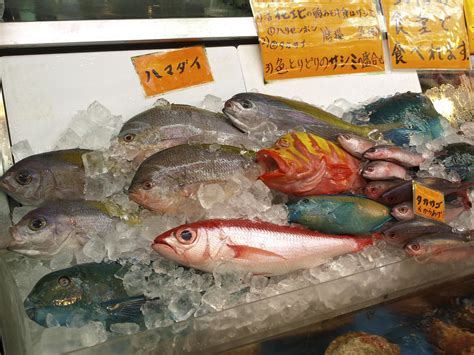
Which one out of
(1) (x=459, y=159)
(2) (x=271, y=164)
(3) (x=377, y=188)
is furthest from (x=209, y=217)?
(1) (x=459, y=159)

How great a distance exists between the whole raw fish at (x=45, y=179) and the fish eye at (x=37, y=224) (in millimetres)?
193

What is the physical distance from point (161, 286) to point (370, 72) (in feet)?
5.40

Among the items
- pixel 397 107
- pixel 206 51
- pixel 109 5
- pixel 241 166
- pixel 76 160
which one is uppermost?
pixel 109 5

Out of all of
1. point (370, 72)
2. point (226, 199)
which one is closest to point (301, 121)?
point (226, 199)

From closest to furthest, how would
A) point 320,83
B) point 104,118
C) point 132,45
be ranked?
point 104,118 < point 132,45 < point 320,83

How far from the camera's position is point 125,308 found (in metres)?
1.24

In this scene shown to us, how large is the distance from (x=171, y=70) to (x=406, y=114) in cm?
103

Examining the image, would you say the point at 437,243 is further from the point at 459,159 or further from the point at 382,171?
the point at 459,159

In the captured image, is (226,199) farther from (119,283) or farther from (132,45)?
(132,45)

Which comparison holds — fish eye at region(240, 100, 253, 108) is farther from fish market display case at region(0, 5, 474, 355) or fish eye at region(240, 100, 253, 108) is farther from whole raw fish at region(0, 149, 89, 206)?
whole raw fish at region(0, 149, 89, 206)

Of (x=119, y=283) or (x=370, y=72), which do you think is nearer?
(x=119, y=283)

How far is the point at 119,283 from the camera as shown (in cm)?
127

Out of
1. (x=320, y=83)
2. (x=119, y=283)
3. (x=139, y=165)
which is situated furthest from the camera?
(x=320, y=83)

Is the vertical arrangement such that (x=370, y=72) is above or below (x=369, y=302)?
above
